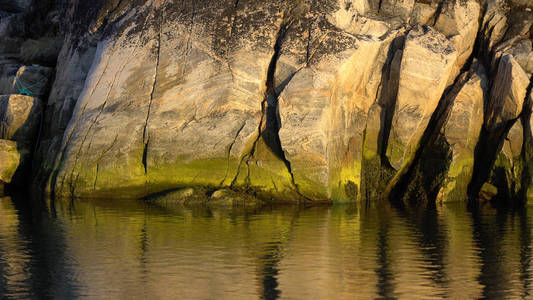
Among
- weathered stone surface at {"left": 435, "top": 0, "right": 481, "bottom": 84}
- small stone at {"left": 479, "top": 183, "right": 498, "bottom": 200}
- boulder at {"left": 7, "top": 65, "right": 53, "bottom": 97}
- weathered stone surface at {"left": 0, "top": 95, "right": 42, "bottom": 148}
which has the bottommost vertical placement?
small stone at {"left": 479, "top": 183, "right": 498, "bottom": 200}

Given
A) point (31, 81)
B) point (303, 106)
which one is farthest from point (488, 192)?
point (31, 81)

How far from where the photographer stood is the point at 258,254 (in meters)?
12.2

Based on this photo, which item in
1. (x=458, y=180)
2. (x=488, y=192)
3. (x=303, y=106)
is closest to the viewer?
(x=303, y=106)

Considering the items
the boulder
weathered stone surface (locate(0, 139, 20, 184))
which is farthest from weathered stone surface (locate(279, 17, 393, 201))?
the boulder

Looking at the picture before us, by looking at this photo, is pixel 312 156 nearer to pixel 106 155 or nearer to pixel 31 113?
pixel 106 155

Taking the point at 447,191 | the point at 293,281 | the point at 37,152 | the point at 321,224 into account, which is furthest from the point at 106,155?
the point at 293,281

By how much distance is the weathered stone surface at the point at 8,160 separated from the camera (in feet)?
76.4

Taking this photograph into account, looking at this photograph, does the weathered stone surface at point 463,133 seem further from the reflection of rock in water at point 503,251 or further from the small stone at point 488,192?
the reflection of rock in water at point 503,251

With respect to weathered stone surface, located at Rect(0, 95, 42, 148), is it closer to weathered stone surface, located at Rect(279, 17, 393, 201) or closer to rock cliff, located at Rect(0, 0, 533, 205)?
rock cliff, located at Rect(0, 0, 533, 205)

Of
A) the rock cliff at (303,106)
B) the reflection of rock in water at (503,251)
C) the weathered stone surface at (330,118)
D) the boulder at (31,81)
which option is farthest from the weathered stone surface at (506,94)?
the boulder at (31,81)

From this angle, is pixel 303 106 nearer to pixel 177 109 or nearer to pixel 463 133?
pixel 177 109

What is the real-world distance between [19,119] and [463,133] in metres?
14.0

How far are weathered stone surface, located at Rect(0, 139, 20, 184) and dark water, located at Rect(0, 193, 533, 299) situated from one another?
16.6 ft

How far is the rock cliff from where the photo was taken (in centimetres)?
2088
